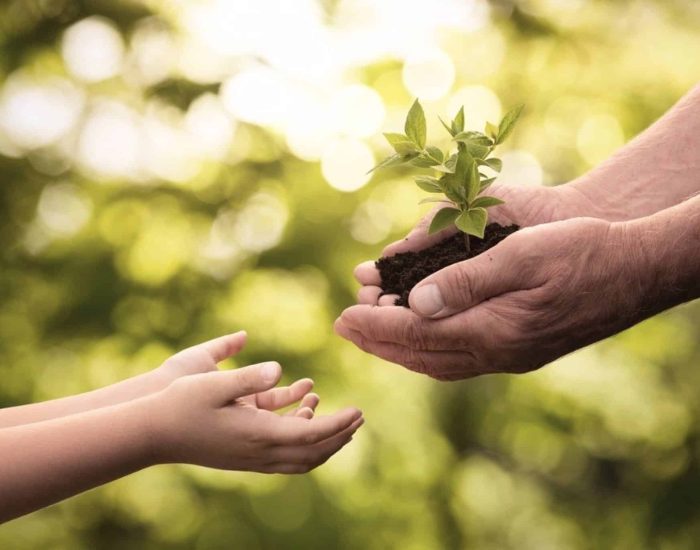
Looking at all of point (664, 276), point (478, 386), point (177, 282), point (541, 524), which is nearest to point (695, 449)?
point (541, 524)

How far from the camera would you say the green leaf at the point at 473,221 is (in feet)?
4.59

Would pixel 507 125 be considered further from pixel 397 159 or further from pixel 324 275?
pixel 324 275

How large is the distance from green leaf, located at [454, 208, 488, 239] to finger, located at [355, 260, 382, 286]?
0.90 feet

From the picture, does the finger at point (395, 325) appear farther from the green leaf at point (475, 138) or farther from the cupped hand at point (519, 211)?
the green leaf at point (475, 138)

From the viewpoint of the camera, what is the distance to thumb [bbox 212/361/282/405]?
130 cm

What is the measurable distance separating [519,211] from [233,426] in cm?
78

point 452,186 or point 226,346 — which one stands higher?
point 452,186

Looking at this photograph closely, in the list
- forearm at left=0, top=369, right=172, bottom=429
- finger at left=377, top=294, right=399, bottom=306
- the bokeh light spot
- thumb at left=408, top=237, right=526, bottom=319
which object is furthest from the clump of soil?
the bokeh light spot

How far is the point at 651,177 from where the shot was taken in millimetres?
1826

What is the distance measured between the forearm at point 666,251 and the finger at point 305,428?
0.58m

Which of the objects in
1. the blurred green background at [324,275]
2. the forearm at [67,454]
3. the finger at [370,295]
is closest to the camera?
the forearm at [67,454]

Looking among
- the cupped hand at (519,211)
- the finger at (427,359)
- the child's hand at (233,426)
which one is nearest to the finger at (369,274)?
the cupped hand at (519,211)

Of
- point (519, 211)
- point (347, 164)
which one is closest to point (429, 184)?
point (519, 211)

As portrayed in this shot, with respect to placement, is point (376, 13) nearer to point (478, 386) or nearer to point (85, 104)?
point (85, 104)
